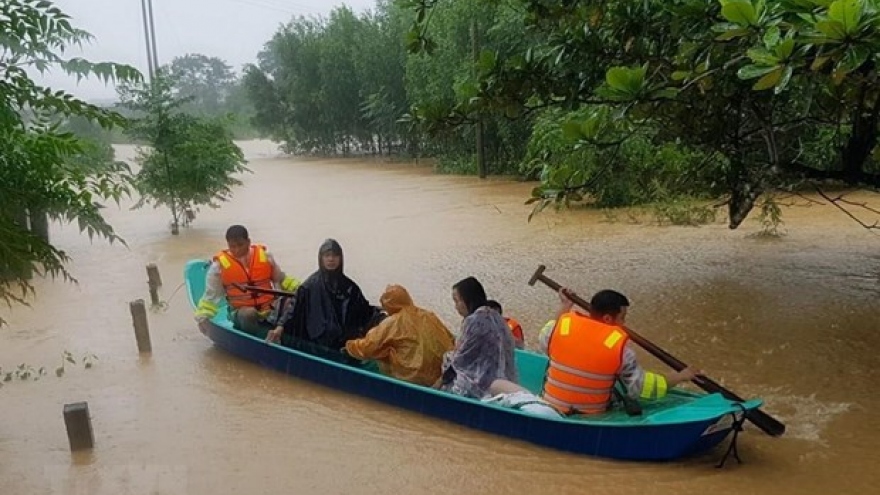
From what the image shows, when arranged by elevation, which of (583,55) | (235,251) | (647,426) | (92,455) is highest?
(583,55)

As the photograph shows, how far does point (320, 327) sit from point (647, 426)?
301cm

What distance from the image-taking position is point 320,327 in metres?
7.00

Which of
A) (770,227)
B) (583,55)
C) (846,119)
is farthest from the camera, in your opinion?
(770,227)

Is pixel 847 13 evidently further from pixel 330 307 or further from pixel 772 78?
pixel 330 307

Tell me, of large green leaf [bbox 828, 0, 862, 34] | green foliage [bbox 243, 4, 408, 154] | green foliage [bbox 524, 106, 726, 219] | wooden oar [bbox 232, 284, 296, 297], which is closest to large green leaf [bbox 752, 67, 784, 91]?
large green leaf [bbox 828, 0, 862, 34]

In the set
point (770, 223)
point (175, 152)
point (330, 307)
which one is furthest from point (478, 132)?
point (330, 307)

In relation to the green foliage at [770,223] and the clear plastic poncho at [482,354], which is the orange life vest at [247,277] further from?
the green foliage at [770,223]

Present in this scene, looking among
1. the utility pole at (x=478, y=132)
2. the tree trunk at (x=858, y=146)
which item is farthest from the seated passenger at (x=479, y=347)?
the utility pole at (x=478, y=132)

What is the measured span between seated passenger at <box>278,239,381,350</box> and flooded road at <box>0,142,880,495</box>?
0.43 meters

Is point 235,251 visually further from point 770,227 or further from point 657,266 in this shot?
point 770,227

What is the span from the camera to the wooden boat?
16.1ft

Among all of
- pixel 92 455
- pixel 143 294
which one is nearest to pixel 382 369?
pixel 92 455

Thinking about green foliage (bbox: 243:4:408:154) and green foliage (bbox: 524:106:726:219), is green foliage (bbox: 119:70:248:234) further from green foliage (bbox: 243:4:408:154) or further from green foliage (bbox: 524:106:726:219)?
green foliage (bbox: 243:4:408:154)

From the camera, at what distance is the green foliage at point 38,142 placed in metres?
4.11
